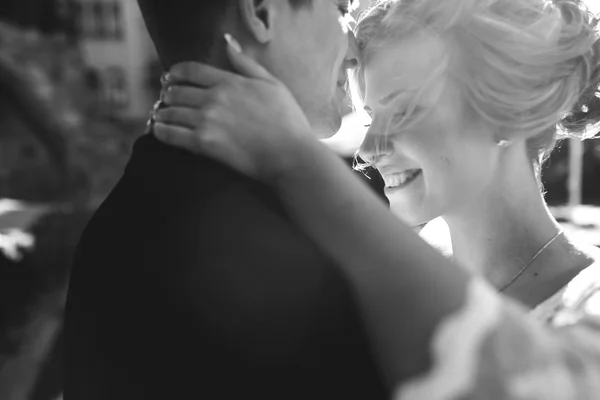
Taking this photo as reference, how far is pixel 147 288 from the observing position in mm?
1156

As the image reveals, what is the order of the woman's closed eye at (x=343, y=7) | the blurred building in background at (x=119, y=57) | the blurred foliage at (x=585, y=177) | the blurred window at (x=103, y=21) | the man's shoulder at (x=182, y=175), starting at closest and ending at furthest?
the man's shoulder at (x=182, y=175), the woman's closed eye at (x=343, y=7), the blurred foliage at (x=585, y=177), the blurred window at (x=103, y=21), the blurred building in background at (x=119, y=57)

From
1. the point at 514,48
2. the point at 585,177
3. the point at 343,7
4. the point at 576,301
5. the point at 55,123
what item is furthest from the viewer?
the point at 55,123

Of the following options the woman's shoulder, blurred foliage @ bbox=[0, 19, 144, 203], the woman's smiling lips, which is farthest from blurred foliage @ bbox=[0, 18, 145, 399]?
the woman's shoulder

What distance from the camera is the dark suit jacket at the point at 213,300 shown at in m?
1.08

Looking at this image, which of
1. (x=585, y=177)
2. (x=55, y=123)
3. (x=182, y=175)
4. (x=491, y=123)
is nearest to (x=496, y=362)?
(x=182, y=175)

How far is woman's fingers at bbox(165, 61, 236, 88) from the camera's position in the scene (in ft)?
3.88

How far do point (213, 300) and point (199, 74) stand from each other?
0.36m

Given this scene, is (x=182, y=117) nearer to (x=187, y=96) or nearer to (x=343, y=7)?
(x=187, y=96)

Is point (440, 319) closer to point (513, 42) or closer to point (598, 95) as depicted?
point (513, 42)

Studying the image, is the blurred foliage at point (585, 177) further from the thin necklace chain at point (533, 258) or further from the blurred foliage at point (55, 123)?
the thin necklace chain at point (533, 258)

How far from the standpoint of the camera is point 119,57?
27641 millimetres

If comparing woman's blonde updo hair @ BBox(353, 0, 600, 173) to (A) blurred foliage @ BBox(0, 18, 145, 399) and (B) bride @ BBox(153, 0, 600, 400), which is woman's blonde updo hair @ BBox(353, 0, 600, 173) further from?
(A) blurred foliage @ BBox(0, 18, 145, 399)

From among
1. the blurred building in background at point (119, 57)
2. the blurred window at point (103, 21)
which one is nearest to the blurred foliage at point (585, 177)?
the blurred building in background at point (119, 57)

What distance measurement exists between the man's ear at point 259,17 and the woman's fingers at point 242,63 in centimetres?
4
